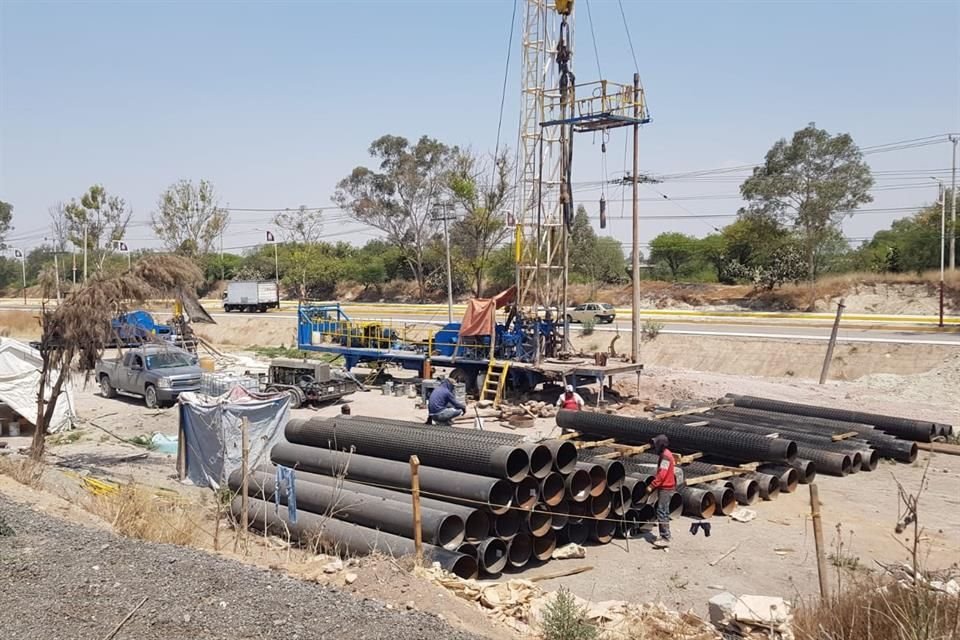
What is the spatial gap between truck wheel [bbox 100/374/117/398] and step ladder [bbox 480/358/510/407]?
10864mm

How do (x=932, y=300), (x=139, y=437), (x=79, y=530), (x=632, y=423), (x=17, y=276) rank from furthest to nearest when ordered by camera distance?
(x=17, y=276), (x=932, y=300), (x=139, y=437), (x=632, y=423), (x=79, y=530)

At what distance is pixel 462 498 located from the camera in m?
9.61

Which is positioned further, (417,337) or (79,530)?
(417,337)

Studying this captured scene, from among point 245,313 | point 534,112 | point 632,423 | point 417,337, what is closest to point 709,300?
point 417,337

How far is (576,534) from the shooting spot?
Result: 10562mm

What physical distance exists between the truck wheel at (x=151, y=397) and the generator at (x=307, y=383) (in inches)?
111

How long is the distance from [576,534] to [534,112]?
56.7 feet

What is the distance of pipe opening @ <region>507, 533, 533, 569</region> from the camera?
9672 mm

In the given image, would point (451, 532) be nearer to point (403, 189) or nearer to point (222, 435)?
point (222, 435)

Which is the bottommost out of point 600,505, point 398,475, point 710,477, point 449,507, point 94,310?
point 710,477

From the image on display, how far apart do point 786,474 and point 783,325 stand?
25083 mm

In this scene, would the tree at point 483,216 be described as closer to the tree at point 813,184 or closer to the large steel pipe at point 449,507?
the tree at point 813,184

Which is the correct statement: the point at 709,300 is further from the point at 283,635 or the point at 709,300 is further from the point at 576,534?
the point at 283,635

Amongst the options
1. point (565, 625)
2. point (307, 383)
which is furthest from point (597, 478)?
point (307, 383)
